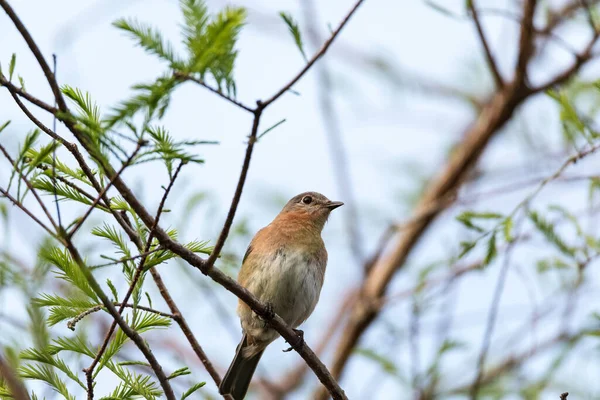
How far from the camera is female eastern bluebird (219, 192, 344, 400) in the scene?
6461mm

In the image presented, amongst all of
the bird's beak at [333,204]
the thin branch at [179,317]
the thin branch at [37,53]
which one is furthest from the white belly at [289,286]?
the thin branch at [37,53]

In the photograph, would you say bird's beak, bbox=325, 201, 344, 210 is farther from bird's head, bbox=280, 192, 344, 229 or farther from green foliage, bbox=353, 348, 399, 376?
green foliage, bbox=353, 348, 399, 376

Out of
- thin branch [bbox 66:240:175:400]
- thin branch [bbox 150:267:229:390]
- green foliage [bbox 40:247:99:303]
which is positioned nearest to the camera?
thin branch [bbox 66:240:175:400]

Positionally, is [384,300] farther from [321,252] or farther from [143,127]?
[143,127]

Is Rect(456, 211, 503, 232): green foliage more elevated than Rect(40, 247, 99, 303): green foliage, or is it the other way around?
Rect(456, 211, 503, 232): green foliage

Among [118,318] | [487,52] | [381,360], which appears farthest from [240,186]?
[487,52]

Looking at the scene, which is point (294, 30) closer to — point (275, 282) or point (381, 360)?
point (275, 282)

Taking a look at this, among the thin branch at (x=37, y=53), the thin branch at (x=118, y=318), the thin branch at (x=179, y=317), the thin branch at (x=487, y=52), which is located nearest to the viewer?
the thin branch at (x=37, y=53)

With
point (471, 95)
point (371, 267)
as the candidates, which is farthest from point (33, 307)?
point (471, 95)

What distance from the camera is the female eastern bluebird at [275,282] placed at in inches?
254

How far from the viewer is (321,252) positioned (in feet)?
23.1

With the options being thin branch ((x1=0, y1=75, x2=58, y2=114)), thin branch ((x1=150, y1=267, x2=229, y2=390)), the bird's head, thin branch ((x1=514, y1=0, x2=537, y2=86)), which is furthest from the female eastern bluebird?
thin branch ((x1=0, y1=75, x2=58, y2=114))

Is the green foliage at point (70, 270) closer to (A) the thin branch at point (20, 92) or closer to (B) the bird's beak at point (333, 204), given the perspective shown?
(A) the thin branch at point (20, 92)

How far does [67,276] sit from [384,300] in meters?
5.34
